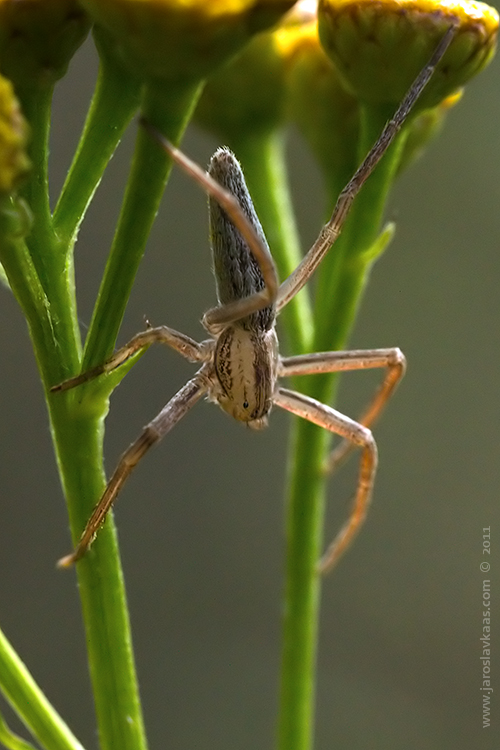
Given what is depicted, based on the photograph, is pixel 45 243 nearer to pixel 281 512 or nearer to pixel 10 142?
→ pixel 10 142

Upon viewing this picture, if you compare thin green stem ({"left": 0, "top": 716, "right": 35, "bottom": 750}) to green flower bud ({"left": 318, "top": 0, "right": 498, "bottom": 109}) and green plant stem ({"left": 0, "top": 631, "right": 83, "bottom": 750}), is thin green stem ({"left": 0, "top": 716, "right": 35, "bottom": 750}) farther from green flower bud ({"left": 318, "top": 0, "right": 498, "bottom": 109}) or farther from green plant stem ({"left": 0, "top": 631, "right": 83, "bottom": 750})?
green flower bud ({"left": 318, "top": 0, "right": 498, "bottom": 109})

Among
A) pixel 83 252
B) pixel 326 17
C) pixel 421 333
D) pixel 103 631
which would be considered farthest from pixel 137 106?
pixel 421 333

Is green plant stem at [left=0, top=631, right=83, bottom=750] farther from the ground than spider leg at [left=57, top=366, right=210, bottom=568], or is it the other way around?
spider leg at [left=57, top=366, right=210, bottom=568]

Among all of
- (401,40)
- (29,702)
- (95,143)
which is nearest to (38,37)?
(95,143)

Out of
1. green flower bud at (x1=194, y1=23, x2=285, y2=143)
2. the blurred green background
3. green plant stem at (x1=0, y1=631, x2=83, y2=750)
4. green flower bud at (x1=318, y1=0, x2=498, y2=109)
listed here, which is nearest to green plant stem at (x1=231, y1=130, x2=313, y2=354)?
green flower bud at (x1=194, y1=23, x2=285, y2=143)

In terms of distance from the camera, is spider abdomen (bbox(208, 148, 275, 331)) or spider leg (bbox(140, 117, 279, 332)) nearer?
spider leg (bbox(140, 117, 279, 332))

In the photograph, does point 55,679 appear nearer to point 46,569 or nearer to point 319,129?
point 46,569

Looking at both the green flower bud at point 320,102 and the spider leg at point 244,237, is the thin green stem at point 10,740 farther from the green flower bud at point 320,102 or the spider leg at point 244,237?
the green flower bud at point 320,102
